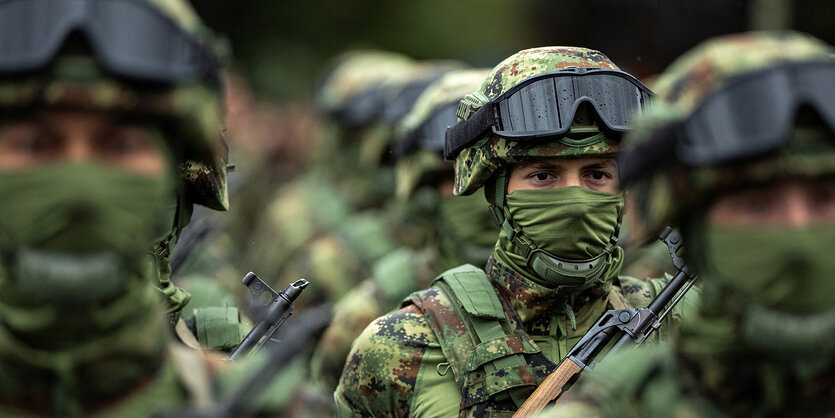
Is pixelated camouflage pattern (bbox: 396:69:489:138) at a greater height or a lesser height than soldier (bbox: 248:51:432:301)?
greater

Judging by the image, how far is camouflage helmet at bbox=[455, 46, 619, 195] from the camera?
179 inches

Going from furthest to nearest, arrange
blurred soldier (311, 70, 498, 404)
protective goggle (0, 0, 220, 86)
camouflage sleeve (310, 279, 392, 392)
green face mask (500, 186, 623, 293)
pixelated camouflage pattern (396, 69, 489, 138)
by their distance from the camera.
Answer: camouflage sleeve (310, 279, 392, 392), pixelated camouflage pattern (396, 69, 489, 138), blurred soldier (311, 70, 498, 404), green face mask (500, 186, 623, 293), protective goggle (0, 0, 220, 86)

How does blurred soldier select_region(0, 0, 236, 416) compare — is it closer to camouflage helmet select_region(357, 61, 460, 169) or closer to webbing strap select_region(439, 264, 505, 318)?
webbing strap select_region(439, 264, 505, 318)

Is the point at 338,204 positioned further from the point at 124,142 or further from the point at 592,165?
the point at 124,142

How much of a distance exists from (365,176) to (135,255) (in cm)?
923

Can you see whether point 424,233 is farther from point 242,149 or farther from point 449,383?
point 242,149

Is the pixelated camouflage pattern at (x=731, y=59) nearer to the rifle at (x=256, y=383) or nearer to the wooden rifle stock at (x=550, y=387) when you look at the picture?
the rifle at (x=256, y=383)

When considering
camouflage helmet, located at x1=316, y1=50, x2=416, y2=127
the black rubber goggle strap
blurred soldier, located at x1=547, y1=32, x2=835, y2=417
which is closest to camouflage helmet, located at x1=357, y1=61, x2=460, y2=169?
camouflage helmet, located at x1=316, y1=50, x2=416, y2=127

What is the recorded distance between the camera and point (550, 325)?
187 inches

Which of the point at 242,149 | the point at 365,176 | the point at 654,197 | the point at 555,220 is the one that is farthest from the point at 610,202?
the point at 242,149

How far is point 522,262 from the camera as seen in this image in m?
4.70

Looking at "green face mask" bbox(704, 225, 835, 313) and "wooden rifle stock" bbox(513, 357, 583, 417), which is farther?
"wooden rifle stock" bbox(513, 357, 583, 417)

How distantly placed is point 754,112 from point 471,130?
2.17m

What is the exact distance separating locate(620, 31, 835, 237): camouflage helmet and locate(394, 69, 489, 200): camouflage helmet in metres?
3.63
